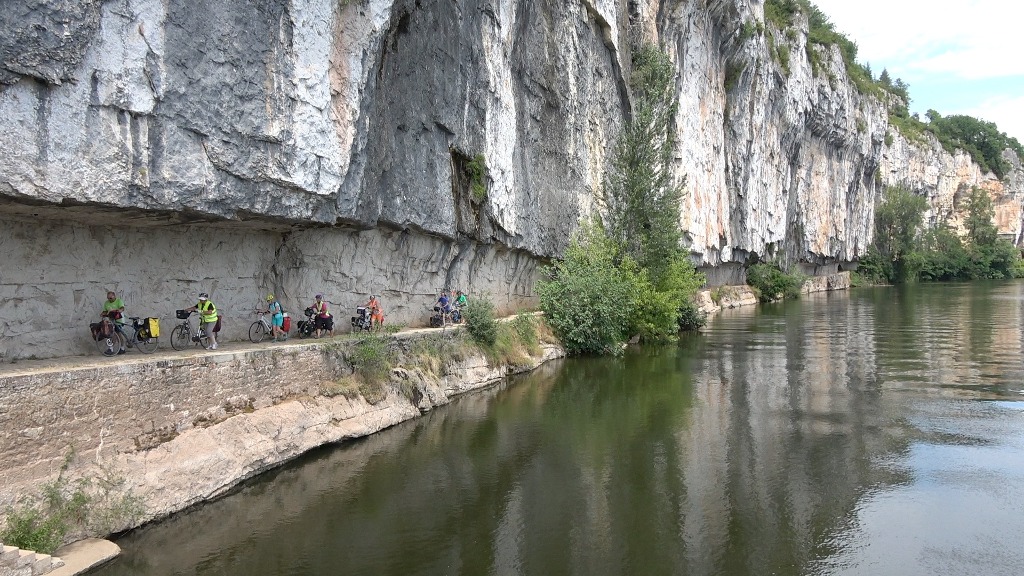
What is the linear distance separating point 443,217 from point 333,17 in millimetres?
7559

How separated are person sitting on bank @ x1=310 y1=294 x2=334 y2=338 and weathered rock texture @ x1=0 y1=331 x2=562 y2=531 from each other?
1.11 meters

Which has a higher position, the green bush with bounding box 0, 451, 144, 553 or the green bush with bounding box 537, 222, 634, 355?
the green bush with bounding box 537, 222, 634, 355

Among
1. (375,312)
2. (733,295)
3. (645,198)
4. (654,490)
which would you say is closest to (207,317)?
(375,312)

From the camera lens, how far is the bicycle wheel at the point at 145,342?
489 inches

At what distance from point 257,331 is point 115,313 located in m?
3.43

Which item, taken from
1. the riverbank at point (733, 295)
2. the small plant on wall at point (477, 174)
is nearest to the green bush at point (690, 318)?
the riverbank at point (733, 295)

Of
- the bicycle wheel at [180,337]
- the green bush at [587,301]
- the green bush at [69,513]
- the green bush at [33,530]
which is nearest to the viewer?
the green bush at [33,530]

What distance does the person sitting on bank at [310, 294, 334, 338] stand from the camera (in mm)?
16297

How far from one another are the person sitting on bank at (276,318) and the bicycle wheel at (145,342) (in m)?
2.56

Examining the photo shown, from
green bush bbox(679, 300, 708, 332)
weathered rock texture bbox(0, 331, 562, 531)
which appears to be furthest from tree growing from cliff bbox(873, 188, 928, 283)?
weathered rock texture bbox(0, 331, 562, 531)

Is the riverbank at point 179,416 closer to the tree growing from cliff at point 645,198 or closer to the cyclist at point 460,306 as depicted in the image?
the cyclist at point 460,306

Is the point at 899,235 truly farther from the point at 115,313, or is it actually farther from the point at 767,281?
the point at 115,313

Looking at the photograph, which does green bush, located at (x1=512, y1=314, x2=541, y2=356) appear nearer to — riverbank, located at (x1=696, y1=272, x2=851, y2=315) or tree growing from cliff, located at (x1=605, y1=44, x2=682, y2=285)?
tree growing from cliff, located at (x1=605, y1=44, x2=682, y2=285)

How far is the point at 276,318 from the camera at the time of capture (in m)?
15.4
